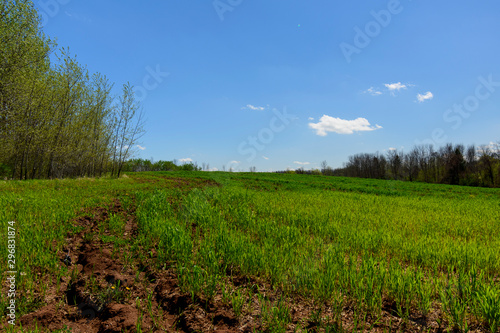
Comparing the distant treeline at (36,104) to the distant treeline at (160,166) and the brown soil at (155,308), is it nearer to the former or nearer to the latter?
the brown soil at (155,308)

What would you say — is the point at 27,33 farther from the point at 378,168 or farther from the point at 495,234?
the point at 378,168

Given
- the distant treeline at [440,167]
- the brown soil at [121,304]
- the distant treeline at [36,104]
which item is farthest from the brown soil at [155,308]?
the distant treeline at [440,167]

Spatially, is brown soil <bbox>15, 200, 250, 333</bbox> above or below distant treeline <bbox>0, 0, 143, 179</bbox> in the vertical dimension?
below

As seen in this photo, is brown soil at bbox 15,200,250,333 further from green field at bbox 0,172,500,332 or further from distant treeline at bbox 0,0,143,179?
distant treeline at bbox 0,0,143,179

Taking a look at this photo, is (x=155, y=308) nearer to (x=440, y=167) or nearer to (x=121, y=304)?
(x=121, y=304)

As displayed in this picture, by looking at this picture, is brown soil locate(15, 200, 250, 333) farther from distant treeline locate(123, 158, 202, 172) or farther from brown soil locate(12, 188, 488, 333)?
distant treeline locate(123, 158, 202, 172)

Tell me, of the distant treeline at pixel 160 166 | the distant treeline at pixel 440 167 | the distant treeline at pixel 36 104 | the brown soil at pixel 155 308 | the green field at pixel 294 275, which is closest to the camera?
the brown soil at pixel 155 308

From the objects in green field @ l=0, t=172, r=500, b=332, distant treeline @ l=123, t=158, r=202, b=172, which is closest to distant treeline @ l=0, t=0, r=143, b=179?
green field @ l=0, t=172, r=500, b=332

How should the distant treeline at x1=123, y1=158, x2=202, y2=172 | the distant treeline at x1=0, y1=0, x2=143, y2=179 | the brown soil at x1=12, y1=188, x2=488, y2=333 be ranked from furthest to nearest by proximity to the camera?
the distant treeline at x1=123, y1=158, x2=202, y2=172 < the distant treeline at x1=0, y1=0, x2=143, y2=179 < the brown soil at x1=12, y1=188, x2=488, y2=333

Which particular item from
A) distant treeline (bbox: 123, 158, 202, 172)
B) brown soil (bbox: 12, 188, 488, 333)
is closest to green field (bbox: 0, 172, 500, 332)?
brown soil (bbox: 12, 188, 488, 333)

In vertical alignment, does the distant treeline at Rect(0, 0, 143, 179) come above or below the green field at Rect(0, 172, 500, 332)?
above

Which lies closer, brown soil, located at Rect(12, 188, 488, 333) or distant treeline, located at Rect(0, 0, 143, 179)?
brown soil, located at Rect(12, 188, 488, 333)

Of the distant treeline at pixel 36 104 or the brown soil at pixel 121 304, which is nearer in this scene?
the brown soil at pixel 121 304

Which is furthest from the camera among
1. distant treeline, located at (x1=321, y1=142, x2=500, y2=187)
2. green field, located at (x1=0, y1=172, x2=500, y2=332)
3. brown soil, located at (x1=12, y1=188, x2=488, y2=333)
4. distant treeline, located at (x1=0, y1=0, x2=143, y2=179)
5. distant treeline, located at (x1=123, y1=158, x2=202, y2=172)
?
distant treeline, located at (x1=123, y1=158, x2=202, y2=172)
